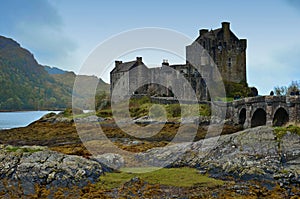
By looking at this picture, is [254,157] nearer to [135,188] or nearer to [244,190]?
[244,190]

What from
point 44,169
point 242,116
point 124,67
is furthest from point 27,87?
point 44,169

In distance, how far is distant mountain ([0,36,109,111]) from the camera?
13112 cm

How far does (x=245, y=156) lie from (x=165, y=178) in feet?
15.7

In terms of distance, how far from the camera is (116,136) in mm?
33719

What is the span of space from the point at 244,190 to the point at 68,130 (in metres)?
25.9

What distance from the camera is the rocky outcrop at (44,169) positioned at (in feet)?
58.2

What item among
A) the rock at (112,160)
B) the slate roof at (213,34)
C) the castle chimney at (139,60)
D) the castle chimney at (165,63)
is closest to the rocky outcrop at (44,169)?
the rock at (112,160)

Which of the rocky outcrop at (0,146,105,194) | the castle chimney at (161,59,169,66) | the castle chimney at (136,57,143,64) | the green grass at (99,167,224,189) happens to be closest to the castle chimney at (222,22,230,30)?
the castle chimney at (161,59,169,66)

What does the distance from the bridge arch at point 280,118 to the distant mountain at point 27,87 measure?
73.1 meters

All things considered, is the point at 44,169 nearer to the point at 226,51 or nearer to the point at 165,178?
the point at 165,178

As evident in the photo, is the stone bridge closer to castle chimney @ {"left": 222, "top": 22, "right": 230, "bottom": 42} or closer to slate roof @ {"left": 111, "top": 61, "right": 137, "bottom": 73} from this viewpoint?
castle chimney @ {"left": 222, "top": 22, "right": 230, "bottom": 42}

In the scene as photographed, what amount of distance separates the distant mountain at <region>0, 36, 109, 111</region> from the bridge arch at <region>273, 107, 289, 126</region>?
7315 centimetres

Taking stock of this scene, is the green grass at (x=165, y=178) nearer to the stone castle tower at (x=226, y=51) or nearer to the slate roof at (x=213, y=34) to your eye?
the stone castle tower at (x=226, y=51)

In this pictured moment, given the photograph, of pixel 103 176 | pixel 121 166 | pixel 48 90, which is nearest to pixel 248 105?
pixel 121 166
